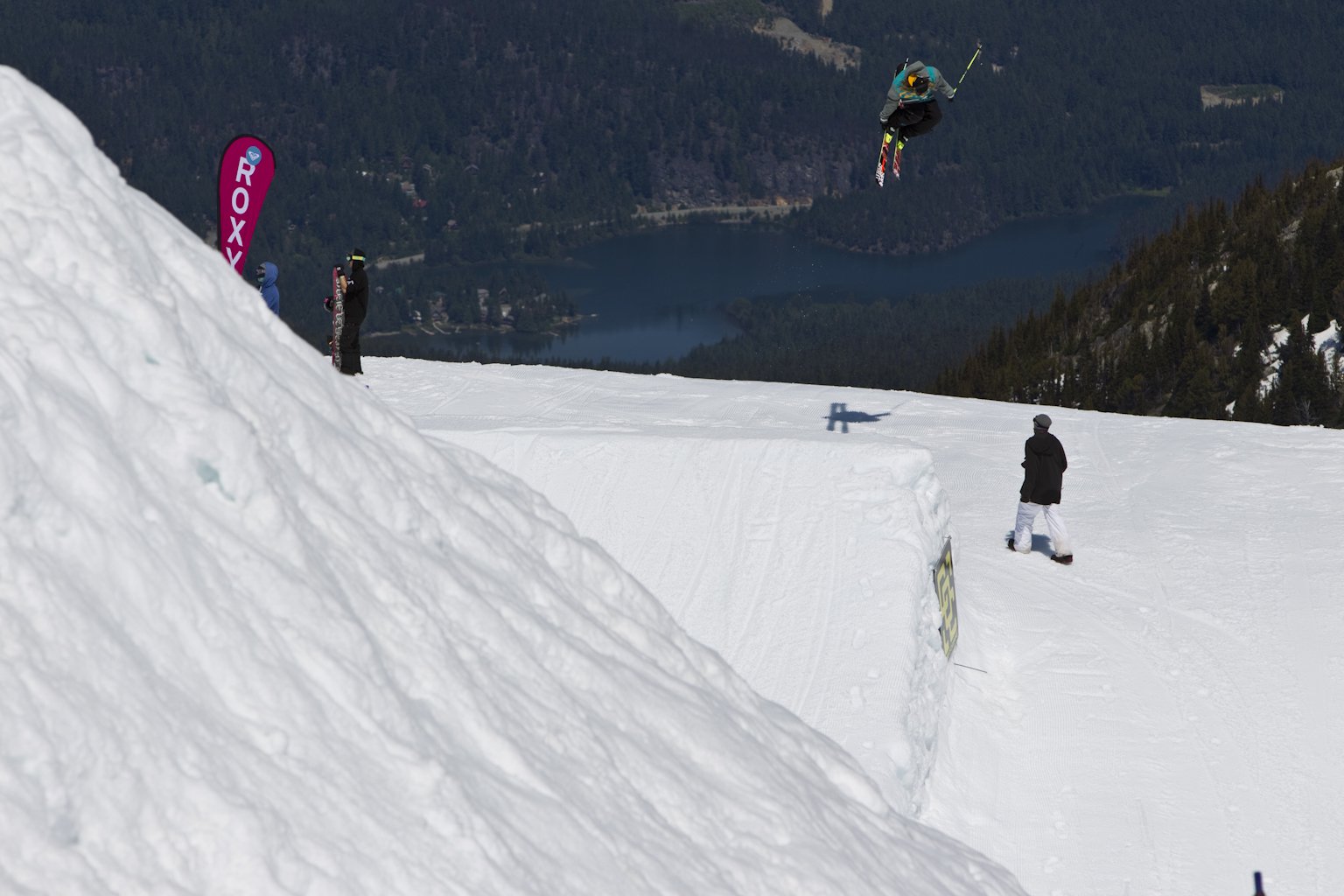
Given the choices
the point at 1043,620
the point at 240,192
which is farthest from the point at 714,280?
the point at 1043,620

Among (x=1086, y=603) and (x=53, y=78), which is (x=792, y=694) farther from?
(x=53, y=78)

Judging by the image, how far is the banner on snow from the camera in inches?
538

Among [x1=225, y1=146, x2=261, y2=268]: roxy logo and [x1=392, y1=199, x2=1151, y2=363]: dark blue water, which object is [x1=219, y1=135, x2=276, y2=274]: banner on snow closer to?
[x1=225, y1=146, x2=261, y2=268]: roxy logo

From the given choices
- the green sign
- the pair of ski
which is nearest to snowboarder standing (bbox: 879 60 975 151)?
the pair of ski

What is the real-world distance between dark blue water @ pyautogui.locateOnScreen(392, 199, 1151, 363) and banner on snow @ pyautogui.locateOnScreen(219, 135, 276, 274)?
117293mm

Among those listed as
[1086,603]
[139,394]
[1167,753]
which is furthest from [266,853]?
[1086,603]

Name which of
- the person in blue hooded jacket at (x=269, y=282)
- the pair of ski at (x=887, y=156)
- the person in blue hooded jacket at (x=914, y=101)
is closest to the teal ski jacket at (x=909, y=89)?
the person in blue hooded jacket at (x=914, y=101)

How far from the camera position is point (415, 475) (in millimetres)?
7031

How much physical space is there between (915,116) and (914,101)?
155 millimetres

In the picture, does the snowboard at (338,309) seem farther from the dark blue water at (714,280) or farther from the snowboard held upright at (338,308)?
the dark blue water at (714,280)

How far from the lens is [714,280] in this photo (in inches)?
6791

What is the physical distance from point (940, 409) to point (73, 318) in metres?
15.1

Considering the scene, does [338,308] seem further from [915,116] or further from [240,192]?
[915,116]

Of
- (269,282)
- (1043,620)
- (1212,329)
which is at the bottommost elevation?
(1212,329)
